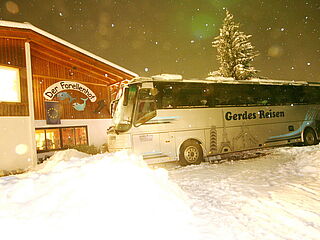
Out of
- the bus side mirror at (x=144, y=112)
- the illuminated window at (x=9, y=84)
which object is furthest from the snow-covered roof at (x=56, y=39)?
the bus side mirror at (x=144, y=112)

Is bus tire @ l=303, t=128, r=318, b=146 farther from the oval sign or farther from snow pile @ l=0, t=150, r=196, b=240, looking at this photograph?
the oval sign

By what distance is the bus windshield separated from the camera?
8.60 meters

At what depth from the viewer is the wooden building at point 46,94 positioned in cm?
1025

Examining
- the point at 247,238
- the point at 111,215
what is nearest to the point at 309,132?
the point at 247,238

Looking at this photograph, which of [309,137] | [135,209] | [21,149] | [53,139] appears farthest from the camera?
[53,139]

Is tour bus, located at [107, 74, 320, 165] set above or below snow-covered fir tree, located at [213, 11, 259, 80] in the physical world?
below

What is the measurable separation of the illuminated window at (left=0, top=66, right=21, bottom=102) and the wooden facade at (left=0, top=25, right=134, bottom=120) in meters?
0.20

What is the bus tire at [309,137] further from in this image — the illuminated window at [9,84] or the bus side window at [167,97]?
the illuminated window at [9,84]

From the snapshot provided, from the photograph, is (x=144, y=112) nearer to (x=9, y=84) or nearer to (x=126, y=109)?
(x=126, y=109)

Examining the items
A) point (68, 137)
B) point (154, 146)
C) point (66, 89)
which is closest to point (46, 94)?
point (66, 89)

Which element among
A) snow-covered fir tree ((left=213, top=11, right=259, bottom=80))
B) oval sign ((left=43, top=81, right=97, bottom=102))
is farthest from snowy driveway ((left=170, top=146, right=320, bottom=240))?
snow-covered fir tree ((left=213, top=11, right=259, bottom=80))

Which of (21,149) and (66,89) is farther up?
(66,89)

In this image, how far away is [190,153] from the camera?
9.59 m

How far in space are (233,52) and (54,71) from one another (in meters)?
23.6
